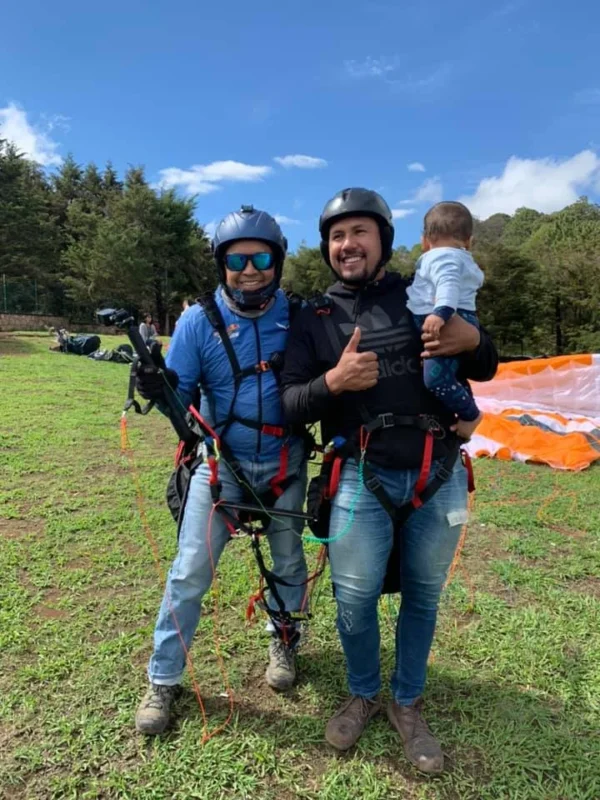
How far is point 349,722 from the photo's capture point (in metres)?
2.47

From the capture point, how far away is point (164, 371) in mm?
2393

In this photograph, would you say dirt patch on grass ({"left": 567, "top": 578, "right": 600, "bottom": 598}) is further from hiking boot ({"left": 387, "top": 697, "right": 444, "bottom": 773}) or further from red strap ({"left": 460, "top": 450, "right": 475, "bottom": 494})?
red strap ({"left": 460, "top": 450, "right": 475, "bottom": 494})

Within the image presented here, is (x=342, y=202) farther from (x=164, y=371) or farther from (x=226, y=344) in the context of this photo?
(x=164, y=371)

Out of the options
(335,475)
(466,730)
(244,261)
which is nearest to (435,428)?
(335,475)

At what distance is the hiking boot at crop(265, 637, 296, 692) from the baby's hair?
226cm

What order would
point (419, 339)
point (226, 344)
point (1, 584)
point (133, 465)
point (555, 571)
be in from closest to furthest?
point (419, 339)
point (226, 344)
point (1, 584)
point (555, 571)
point (133, 465)

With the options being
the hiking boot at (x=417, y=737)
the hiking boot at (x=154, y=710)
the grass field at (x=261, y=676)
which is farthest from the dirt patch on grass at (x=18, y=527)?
the hiking boot at (x=417, y=737)

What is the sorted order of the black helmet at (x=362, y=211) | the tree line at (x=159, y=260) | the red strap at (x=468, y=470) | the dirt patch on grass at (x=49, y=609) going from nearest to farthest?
the black helmet at (x=362, y=211)
the red strap at (x=468, y=470)
the dirt patch on grass at (x=49, y=609)
the tree line at (x=159, y=260)

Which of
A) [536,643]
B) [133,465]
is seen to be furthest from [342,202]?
[133,465]

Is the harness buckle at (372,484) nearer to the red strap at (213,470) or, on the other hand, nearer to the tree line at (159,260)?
the red strap at (213,470)

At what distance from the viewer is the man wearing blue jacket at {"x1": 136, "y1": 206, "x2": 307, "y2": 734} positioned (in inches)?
99.3

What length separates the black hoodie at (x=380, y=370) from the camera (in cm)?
218

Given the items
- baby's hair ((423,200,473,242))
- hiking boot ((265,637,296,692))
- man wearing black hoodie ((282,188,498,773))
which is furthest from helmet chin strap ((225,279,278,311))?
hiking boot ((265,637,296,692))

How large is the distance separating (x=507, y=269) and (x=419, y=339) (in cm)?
3012
